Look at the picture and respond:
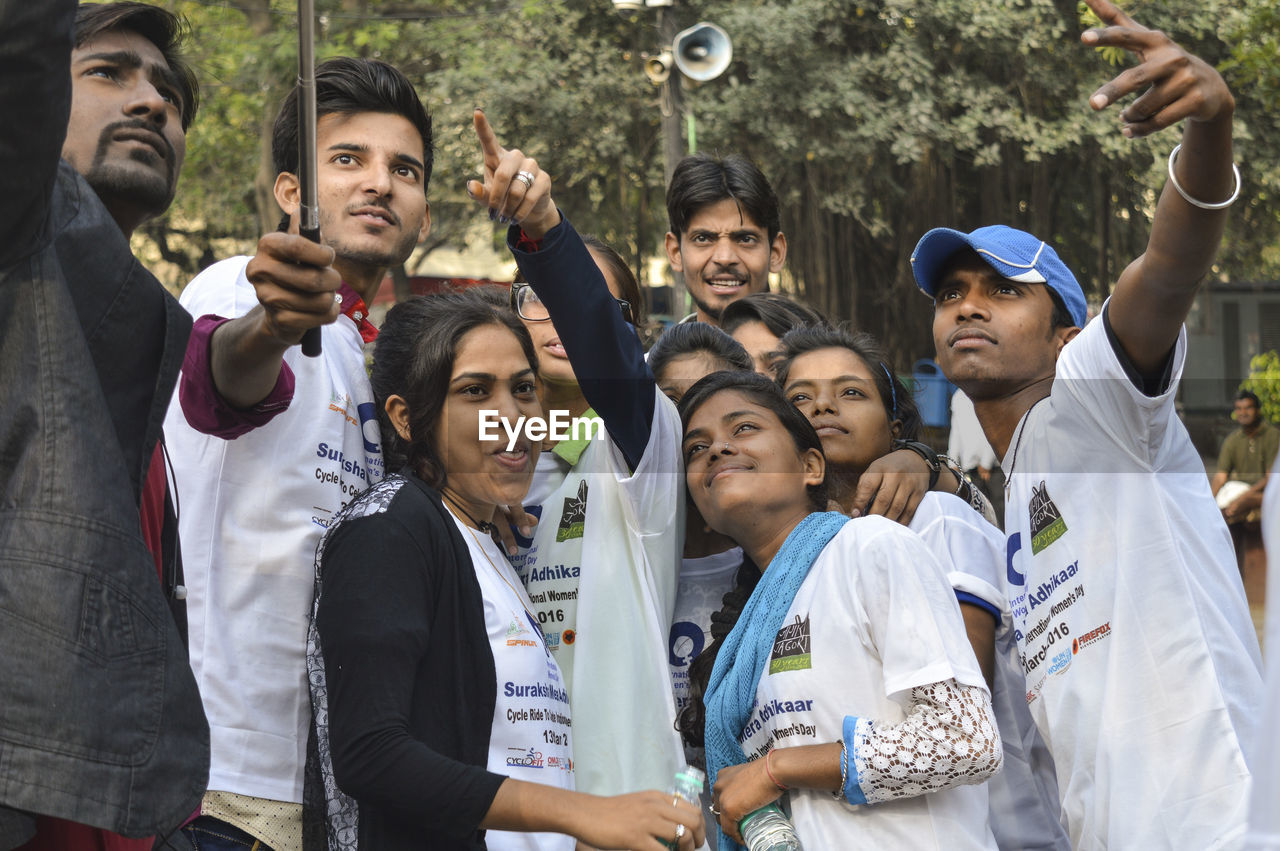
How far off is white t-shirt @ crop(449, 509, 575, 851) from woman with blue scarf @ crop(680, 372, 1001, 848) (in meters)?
0.31

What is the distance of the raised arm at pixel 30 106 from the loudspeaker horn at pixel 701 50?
369 inches

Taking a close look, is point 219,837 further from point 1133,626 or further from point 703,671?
point 1133,626

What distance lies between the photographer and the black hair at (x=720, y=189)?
14.5 feet

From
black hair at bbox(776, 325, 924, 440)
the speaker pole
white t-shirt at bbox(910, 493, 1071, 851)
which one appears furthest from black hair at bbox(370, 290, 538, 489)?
the speaker pole

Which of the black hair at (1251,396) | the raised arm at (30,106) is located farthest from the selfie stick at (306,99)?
the black hair at (1251,396)

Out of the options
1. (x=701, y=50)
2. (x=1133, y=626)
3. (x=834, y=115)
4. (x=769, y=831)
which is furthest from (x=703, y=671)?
(x=834, y=115)

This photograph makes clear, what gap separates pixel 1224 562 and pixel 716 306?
2.08m

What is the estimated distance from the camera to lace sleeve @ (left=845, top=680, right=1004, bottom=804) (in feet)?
7.83

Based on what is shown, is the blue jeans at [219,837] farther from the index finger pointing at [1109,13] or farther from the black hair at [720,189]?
the black hair at [720,189]

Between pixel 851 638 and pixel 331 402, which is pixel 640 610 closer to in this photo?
pixel 851 638

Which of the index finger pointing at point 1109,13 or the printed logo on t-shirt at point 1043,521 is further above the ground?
the index finger pointing at point 1109,13

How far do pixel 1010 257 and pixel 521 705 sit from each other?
5.20ft

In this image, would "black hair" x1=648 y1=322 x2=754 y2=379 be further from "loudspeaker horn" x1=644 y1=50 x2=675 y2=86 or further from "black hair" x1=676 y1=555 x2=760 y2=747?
"loudspeaker horn" x1=644 y1=50 x2=675 y2=86

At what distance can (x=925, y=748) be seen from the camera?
94.0 inches
